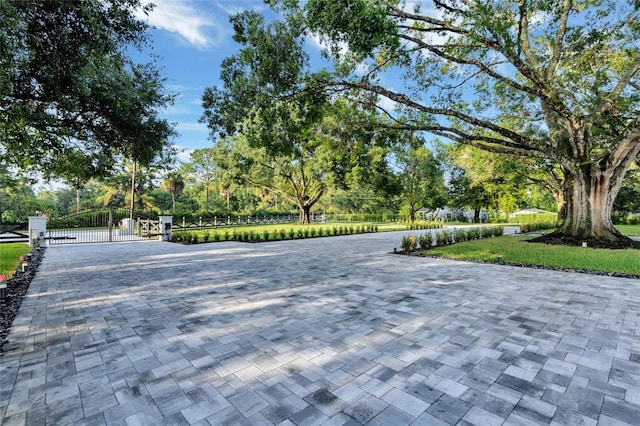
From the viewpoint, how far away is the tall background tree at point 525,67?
7570 mm

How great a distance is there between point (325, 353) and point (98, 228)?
84.4 ft

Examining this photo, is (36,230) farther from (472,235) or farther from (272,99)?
(472,235)

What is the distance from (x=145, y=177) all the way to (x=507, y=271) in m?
30.6

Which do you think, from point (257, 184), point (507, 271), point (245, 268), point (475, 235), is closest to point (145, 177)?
point (257, 184)

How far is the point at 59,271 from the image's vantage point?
7.58 meters

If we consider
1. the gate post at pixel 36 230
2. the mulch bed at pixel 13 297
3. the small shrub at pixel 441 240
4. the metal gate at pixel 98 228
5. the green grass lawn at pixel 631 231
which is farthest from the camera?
the green grass lawn at pixel 631 231

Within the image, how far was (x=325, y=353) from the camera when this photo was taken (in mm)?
3172

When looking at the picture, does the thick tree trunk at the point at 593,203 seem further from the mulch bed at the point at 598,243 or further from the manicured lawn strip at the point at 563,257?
the manicured lawn strip at the point at 563,257

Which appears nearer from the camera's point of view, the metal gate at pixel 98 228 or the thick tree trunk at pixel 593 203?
the thick tree trunk at pixel 593 203

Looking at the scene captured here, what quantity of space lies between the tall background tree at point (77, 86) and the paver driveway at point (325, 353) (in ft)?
11.5

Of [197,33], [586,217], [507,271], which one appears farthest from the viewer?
[586,217]

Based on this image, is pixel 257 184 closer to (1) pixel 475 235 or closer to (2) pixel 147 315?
(1) pixel 475 235

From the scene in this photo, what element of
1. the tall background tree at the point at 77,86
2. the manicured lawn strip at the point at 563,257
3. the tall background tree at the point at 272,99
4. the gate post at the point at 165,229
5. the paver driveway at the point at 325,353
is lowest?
the paver driveway at the point at 325,353

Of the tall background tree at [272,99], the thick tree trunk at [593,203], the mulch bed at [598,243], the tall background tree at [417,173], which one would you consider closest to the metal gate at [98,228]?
the tall background tree at [272,99]
